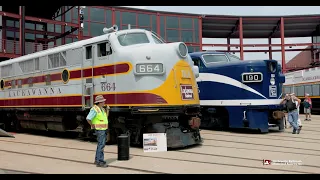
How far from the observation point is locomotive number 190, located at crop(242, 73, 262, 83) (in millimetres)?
12657

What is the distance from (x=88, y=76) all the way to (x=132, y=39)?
1.84m

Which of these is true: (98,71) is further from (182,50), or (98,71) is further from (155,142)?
(155,142)

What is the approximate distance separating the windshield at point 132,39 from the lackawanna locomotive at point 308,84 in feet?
56.1

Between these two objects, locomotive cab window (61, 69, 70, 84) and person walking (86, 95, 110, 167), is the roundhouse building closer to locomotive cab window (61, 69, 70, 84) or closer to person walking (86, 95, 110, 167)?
locomotive cab window (61, 69, 70, 84)

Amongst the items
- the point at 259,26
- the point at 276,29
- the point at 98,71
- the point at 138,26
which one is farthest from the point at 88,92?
the point at 276,29

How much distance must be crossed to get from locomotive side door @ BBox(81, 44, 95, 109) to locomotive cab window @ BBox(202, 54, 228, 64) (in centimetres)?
555

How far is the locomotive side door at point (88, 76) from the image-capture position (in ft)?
34.4

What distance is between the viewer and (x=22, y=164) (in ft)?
25.4

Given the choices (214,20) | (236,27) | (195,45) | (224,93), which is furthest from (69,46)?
(236,27)

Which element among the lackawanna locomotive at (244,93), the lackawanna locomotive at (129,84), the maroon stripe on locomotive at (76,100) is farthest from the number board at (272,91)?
the maroon stripe on locomotive at (76,100)

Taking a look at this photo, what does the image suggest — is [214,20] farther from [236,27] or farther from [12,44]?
[12,44]

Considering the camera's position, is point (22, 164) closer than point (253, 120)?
Yes

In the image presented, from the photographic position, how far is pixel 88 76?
10586 mm

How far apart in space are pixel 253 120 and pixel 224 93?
1.56m
